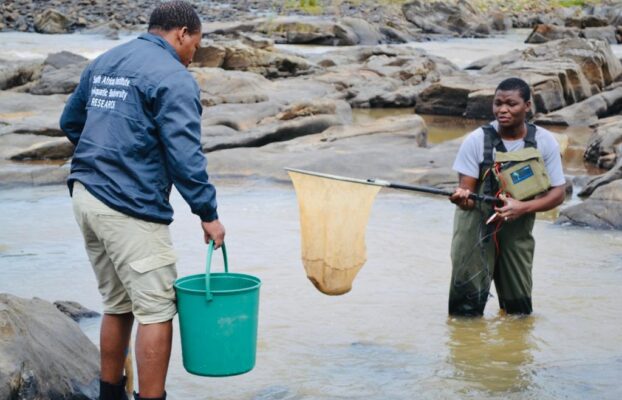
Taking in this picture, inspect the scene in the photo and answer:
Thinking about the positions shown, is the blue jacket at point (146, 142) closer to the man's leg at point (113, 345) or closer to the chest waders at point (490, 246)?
the man's leg at point (113, 345)

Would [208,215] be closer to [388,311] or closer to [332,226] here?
[332,226]

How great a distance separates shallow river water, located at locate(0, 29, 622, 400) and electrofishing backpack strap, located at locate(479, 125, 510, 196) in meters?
0.88

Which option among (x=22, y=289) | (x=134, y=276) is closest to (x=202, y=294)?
(x=134, y=276)

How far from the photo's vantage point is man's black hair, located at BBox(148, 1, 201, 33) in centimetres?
404

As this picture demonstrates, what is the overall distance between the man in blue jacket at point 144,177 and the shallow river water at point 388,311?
1055 mm

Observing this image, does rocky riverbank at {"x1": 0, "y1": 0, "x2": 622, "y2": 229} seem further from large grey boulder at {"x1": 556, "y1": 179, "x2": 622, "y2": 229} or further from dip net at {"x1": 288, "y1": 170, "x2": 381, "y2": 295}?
dip net at {"x1": 288, "y1": 170, "x2": 381, "y2": 295}

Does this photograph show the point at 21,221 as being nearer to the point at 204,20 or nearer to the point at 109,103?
the point at 109,103

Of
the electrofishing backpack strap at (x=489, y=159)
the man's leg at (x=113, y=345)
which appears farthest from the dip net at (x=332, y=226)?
the man's leg at (x=113, y=345)

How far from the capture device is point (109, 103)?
A: 3.93 metres

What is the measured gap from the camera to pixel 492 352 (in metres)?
5.57

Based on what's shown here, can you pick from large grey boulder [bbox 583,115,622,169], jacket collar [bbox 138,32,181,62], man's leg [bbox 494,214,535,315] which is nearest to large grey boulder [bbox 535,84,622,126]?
large grey boulder [bbox 583,115,622,169]

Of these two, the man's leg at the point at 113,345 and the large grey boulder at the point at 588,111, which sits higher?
the man's leg at the point at 113,345

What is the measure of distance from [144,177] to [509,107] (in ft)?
7.55

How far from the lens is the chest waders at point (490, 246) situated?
5.50 metres
